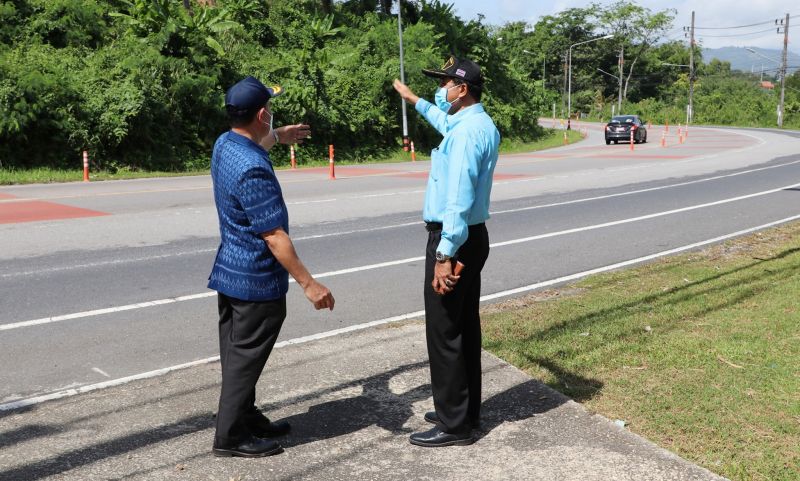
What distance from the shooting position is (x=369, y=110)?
32.7 metres

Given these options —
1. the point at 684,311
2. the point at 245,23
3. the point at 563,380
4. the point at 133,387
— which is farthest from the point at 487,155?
the point at 245,23

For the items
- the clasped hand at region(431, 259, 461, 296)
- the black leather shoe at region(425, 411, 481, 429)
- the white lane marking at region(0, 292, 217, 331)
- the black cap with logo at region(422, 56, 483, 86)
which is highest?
the black cap with logo at region(422, 56, 483, 86)

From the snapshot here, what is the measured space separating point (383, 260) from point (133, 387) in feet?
16.5

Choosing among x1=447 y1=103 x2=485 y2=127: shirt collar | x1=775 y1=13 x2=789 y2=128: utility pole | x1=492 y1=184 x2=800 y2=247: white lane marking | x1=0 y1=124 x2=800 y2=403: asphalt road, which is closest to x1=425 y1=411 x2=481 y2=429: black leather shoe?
x1=447 y1=103 x2=485 y2=127: shirt collar

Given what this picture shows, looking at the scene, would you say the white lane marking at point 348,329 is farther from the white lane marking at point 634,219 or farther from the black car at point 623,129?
the black car at point 623,129

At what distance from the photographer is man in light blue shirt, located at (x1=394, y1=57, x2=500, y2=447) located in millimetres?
3920

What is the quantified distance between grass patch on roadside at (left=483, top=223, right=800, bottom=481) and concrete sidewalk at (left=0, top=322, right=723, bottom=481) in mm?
254

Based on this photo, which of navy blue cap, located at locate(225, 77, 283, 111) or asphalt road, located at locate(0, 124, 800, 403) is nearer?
navy blue cap, located at locate(225, 77, 283, 111)

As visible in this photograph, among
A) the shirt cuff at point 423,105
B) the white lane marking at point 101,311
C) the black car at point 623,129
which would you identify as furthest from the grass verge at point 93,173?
the shirt cuff at point 423,105

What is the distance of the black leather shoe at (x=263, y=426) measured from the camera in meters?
4.24

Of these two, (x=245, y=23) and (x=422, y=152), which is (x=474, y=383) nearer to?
(x=422, y=152)

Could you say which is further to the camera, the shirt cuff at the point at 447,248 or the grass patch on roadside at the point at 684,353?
the grass patch on roadside at the point at 684,353

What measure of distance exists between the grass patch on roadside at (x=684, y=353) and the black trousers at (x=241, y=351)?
1988mm

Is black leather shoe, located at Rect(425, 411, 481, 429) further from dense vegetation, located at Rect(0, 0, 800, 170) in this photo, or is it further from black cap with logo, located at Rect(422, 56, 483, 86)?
dense vegetation, located at Rect(0, 0, 800, 170)
